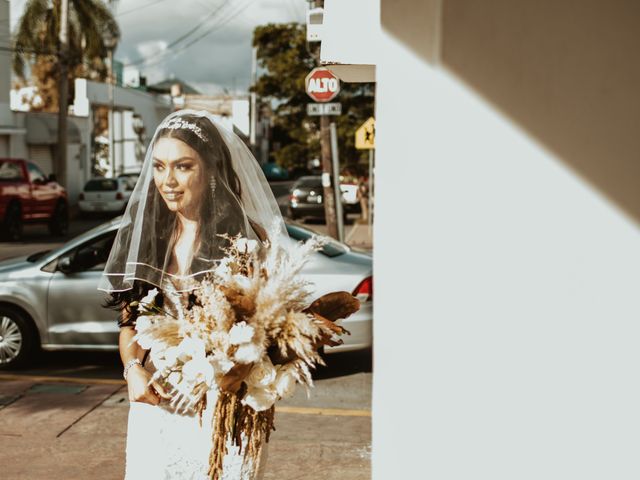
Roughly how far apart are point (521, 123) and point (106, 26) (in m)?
33.4

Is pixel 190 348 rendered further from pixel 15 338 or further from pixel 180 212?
pixel 15 338

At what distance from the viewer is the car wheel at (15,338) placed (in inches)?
323

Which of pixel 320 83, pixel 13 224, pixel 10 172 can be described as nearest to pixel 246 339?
pixel 320 83

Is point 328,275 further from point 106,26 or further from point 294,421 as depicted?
point 106,26

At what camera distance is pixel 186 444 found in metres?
2.95

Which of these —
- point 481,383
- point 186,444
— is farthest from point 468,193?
point 186,444

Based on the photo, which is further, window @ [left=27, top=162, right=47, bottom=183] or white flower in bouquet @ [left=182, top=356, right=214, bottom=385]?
window @ [left=27, top=162, right=47, bottom=183]

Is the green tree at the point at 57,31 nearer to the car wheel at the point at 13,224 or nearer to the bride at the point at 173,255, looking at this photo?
the car wheel at the point at 13,224

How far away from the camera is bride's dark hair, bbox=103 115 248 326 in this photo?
305 centimetres

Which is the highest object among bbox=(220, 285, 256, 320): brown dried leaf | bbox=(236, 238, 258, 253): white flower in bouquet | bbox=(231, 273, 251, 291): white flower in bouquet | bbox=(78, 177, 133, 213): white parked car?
bbox=(236, 238, 258, 253): white flower in bouquet

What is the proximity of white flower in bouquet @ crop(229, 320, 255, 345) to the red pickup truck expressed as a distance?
19.4 metres

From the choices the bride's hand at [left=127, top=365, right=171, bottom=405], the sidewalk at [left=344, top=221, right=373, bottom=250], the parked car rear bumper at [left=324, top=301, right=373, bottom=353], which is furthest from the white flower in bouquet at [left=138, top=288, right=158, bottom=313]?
the sidewalk at [left=344, top=221, right=373, bottom=250]

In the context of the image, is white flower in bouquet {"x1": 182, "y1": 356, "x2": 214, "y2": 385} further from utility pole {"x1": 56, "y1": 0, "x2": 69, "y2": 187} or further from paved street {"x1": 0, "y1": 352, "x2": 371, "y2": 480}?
utility pole {"x1": 56, "y1": 0, "x2": 69, "y2": 187}

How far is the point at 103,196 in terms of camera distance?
29812 mm
